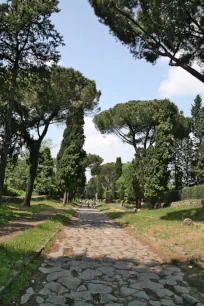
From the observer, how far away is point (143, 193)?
35.0 meters

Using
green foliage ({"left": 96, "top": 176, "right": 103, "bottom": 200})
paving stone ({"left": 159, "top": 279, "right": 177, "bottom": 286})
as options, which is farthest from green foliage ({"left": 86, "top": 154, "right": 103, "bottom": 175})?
paving stone ({"left": 159, "top": 279, "right": 177, "bottom": 286})

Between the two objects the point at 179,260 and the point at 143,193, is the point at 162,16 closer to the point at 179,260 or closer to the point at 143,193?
the point at 179,260

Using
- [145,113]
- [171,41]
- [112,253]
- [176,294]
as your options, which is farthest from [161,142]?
[176,294]

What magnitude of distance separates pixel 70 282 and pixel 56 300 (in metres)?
0.99

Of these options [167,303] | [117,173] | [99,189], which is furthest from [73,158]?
[99,189]

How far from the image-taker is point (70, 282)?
19.1 feet

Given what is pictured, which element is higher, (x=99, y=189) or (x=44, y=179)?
(x=44, y=179)

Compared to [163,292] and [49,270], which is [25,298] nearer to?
[49,270]

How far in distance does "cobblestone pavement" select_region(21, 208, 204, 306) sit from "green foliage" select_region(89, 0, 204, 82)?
8351 mm

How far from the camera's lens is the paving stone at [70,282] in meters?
5.62

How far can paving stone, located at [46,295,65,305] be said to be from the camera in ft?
15.6

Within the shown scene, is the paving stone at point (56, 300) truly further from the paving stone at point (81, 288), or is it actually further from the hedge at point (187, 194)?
the hedge at point (187, 194)

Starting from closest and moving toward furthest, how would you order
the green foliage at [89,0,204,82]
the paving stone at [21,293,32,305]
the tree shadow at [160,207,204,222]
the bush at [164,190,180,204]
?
the paving stone at [21,293,32,305] < the green foliage at [89,0,204,82] < the tree shadow at [160,207,204,222] < the bush at [164,190,180,204]

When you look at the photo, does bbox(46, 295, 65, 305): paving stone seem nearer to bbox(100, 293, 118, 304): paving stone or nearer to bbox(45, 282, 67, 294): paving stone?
bbox(45, 282, 67, 294): paving stone
